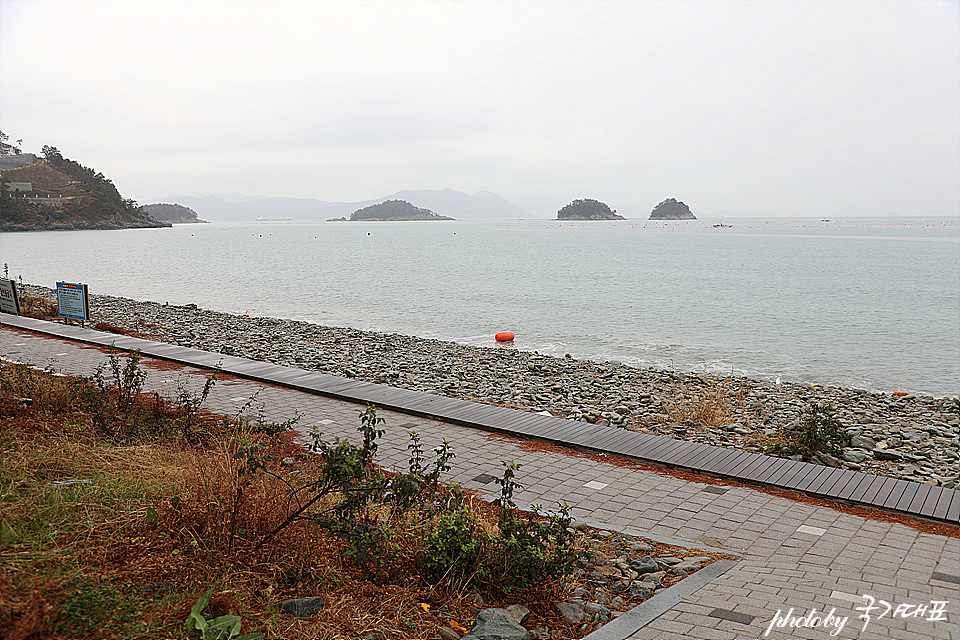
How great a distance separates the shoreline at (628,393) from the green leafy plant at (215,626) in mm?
6800

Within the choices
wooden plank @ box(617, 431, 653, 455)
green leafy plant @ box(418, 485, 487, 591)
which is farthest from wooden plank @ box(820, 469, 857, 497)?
green leafy plant @ box(418, 485, 487, 591)

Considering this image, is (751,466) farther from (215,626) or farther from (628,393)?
(628,393)

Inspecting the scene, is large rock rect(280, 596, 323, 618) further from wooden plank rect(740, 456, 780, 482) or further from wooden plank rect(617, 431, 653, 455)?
wooden plank rect(740, 456, 780, 482)

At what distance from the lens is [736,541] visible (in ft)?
16.9

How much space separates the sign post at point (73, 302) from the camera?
15898 millimetres

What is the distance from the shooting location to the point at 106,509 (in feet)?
13.5

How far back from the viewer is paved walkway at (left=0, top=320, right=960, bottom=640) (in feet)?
12.6

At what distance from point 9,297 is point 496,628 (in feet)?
60.7

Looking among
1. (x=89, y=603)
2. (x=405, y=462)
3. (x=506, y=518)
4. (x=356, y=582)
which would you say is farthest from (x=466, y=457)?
(x=89, y=603)

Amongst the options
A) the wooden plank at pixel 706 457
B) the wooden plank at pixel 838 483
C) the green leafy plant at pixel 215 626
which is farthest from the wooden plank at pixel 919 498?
the green leafy plant at pixel 215 626

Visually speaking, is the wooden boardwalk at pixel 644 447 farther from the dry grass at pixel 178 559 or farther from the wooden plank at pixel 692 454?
the dry grass at pixel 178 559

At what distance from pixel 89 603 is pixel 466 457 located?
440 cm

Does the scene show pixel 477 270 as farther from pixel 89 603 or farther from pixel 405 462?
pixel 89 603

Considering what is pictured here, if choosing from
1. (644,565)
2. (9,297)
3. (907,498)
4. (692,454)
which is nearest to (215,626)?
(644,565)
